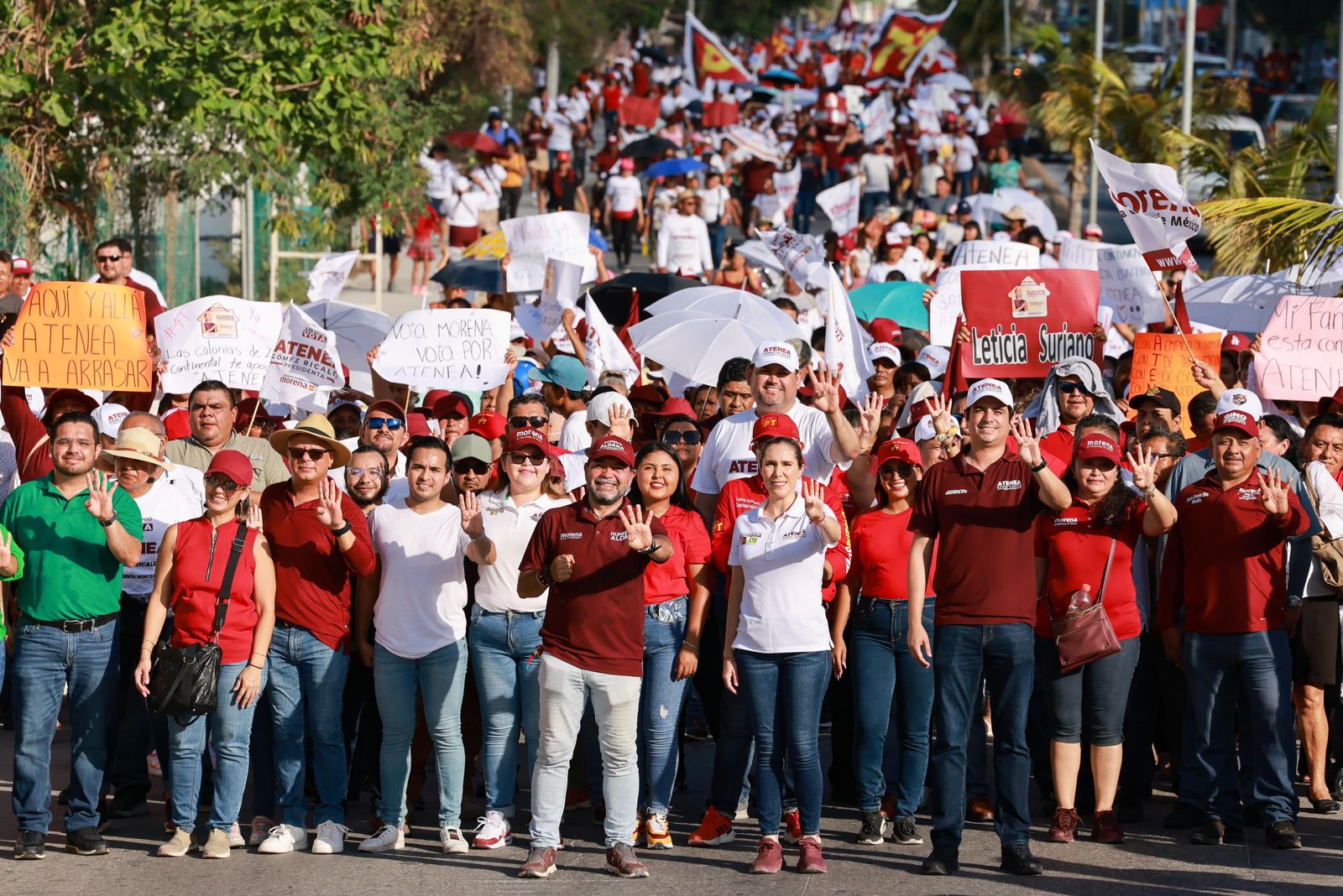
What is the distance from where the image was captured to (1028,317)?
1119cm

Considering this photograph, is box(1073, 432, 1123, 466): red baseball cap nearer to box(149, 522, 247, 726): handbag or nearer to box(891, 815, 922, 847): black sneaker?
box(891, 815, 922, 847): black sneaker

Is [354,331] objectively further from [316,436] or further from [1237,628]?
[1237,628]

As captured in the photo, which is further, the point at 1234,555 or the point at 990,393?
the point at 1234,555

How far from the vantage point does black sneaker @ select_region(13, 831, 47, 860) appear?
823 centimetres

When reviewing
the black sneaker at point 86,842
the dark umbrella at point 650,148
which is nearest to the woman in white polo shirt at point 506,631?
the black sneaker at point 86,842

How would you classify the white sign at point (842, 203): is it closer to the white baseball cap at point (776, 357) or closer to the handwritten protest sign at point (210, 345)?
the handwritten protest sign at point (210, 345)

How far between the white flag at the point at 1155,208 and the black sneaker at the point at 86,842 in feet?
20.6

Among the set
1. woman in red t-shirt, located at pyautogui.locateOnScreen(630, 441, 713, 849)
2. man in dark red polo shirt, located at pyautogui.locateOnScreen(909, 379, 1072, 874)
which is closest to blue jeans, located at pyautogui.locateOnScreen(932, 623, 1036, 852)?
man in dark red polo shirt, located at pyautogui.locateOnScreen(909, 379, 1072, 874)

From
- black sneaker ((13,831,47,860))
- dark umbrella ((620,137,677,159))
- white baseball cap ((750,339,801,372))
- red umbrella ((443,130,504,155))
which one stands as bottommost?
black sneaker ((13,831,47,860))

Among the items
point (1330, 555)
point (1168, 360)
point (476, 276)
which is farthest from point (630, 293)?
point (1330, 555)

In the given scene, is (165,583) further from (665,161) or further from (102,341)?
(665,161)

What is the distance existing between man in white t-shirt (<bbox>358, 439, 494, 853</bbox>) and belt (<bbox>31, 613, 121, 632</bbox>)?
45.4 inches

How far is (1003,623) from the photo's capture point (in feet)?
26.7

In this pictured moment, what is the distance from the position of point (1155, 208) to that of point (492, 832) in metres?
5.21
